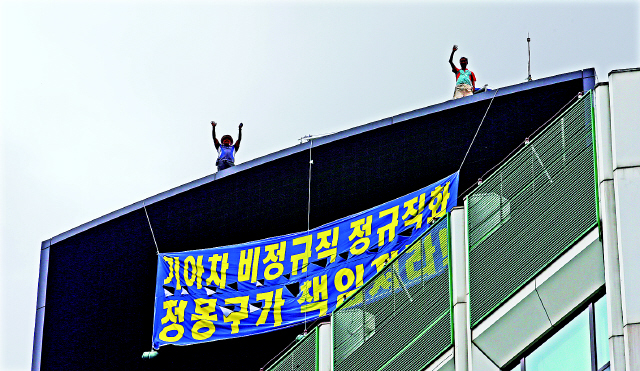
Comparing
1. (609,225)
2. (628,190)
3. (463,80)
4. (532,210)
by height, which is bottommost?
(609,225)

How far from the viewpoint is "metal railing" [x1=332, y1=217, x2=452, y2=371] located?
18.2 meters

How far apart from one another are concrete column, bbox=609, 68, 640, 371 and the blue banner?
418 inches

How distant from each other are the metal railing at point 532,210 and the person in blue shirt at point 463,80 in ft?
36.8

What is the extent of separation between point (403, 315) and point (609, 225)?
3909mm

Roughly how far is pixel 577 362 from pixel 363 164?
13.9 metres

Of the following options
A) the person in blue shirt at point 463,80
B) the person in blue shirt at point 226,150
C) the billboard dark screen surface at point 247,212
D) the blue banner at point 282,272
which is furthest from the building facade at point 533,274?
the person in blue shirt at point 226,150

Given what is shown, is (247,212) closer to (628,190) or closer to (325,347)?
(325,347)

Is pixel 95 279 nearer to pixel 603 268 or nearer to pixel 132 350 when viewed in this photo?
pixel 132 350

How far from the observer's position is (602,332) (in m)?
15.8

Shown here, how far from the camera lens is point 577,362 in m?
16.0

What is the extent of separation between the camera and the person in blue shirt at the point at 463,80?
29.6 metres

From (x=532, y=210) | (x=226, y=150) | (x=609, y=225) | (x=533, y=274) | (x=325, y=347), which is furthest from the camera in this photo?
(x=226, y=150)

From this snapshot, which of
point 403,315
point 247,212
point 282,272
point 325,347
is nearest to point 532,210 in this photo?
point 403,315

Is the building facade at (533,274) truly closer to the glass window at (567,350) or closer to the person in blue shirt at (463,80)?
the glass window at (567,350)
